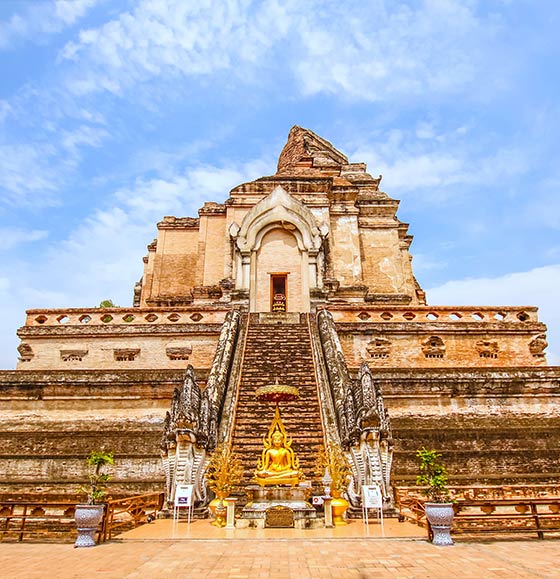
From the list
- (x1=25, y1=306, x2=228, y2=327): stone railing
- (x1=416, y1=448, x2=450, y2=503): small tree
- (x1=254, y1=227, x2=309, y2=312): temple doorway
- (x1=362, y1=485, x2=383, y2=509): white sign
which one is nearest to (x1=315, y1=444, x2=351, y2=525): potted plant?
(x1=362, y1=485, x2=383, y2=509): white sign

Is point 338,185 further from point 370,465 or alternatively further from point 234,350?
point 370,465

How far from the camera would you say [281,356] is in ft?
50.2

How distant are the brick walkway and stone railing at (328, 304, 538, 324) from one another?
34.8 feet

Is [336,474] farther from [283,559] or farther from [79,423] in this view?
[79,423]

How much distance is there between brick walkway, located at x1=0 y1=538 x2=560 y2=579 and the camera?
18.7 feet

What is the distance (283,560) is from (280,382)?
24.5ft

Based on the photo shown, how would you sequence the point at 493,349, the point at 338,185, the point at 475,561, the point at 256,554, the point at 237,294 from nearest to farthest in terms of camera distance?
1. the point at 475,561
2. the point at 256,554
3. the point at 493,349
4. the point at 237,294
5. the point at 338,185

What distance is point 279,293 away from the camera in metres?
22.1

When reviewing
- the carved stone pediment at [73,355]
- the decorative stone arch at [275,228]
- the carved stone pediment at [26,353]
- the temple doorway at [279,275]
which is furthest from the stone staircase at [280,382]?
the carved stone pediment at [26,353]

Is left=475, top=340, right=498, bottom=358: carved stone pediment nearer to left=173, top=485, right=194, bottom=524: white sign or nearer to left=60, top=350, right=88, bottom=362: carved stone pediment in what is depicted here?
left=173, top=485, right=194, bottom=524: white sign

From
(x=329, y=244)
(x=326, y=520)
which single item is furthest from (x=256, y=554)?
(x=329, y=244)

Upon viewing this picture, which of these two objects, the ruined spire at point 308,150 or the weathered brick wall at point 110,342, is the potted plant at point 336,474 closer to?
the weathered brick wall at point 110,342

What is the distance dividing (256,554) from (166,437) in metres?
4.03

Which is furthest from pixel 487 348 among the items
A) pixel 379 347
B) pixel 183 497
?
pixel 183 497
